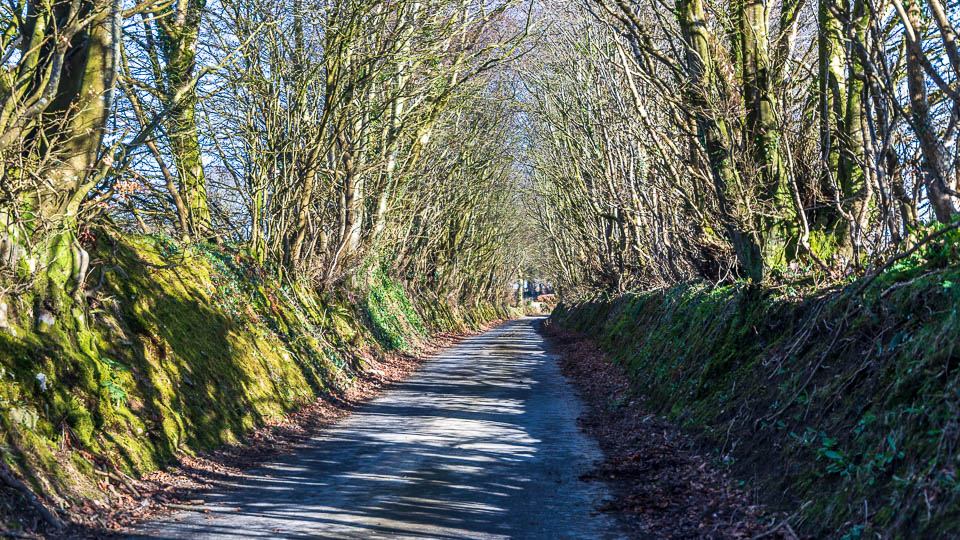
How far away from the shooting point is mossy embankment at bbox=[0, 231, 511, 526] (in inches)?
267

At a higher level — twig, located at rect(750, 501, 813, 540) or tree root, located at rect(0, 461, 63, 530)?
tree root, located at rect(0, 461, 63, 530)

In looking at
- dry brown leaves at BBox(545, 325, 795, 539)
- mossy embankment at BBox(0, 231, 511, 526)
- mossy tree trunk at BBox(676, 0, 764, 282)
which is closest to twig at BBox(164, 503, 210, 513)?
mossy embankment at BBox(0, 231, 511, 526)

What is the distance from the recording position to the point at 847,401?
6195mm

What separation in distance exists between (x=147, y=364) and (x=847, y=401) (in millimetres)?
7432

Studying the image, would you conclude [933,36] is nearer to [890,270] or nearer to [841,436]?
[890,270]

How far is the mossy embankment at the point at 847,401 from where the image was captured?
472cm

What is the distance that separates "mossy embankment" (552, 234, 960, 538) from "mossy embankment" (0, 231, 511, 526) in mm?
5833

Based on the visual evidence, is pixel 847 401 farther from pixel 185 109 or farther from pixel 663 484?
pixel 185 109

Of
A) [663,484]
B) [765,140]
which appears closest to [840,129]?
[765,140]

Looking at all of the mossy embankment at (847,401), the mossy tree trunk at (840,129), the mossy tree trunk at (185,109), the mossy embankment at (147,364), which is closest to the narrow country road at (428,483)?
the mossy embankment at (147,364)

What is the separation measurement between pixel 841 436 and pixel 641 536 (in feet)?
5.63

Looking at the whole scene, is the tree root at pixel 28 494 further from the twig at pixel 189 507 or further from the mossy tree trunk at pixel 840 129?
the mossy tree trunk at pixel 840 129

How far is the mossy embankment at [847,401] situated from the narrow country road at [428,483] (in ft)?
5.07

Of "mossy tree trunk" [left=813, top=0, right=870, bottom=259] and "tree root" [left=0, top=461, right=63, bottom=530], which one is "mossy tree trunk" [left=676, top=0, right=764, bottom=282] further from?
"tree root" [left=0, top=461, right=63, bottom=530]
